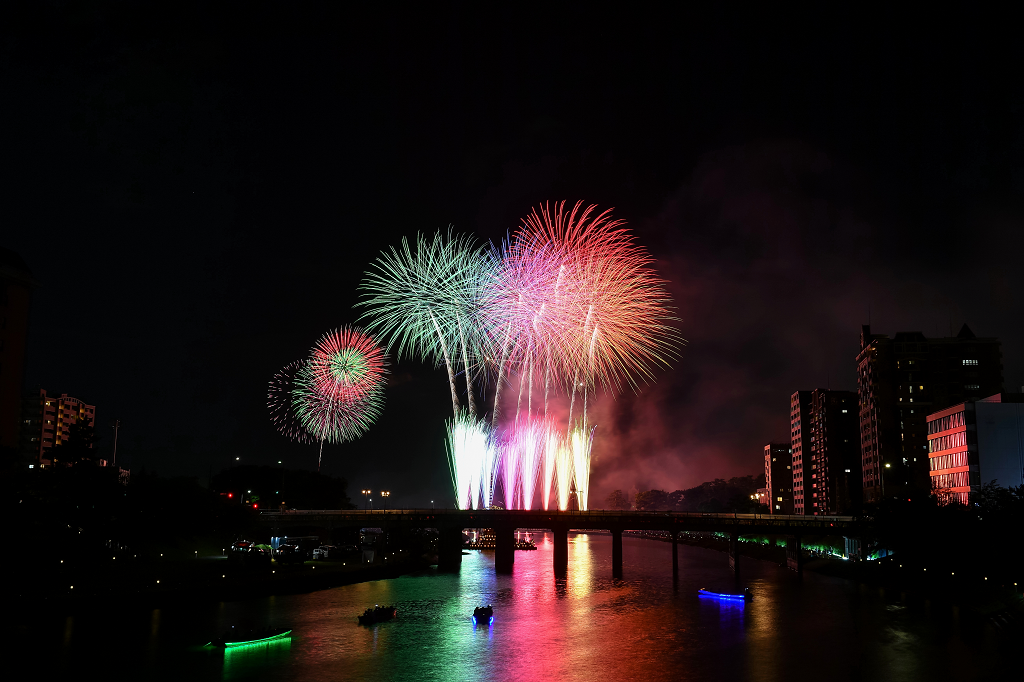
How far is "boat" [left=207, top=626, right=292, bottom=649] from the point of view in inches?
2616

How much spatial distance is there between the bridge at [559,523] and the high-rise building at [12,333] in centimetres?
Result: 4832

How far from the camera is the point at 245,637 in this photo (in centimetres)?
6756

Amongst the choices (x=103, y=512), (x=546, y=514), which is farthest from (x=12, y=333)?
(x=546, y=514)

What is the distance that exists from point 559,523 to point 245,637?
235 ft

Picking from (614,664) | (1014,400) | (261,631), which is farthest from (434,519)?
(1014,400)

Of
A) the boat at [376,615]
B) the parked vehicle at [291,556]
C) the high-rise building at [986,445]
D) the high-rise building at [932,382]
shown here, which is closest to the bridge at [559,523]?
the parked vehicle at [291,556]

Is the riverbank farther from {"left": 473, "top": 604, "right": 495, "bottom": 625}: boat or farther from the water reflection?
the water reflection

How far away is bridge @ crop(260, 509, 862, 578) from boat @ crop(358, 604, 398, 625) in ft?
172

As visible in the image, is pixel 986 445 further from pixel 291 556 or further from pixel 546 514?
pixel 291 556

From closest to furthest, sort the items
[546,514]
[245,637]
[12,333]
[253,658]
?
[253,658]
[245,637]
[12,333]
[546,514]

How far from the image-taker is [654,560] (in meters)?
177

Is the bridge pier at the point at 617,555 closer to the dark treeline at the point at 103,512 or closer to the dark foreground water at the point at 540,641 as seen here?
the dark foreground water at the point at 540,641

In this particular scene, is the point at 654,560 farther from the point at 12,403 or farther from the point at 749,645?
the point at 12,403

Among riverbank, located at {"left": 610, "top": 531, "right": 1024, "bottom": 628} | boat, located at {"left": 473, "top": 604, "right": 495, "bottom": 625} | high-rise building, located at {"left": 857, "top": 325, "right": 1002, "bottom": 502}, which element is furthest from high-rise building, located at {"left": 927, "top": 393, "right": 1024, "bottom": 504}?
boat, located at {"left": 473, "top": 604, "right": 495, "bottom": 625}
